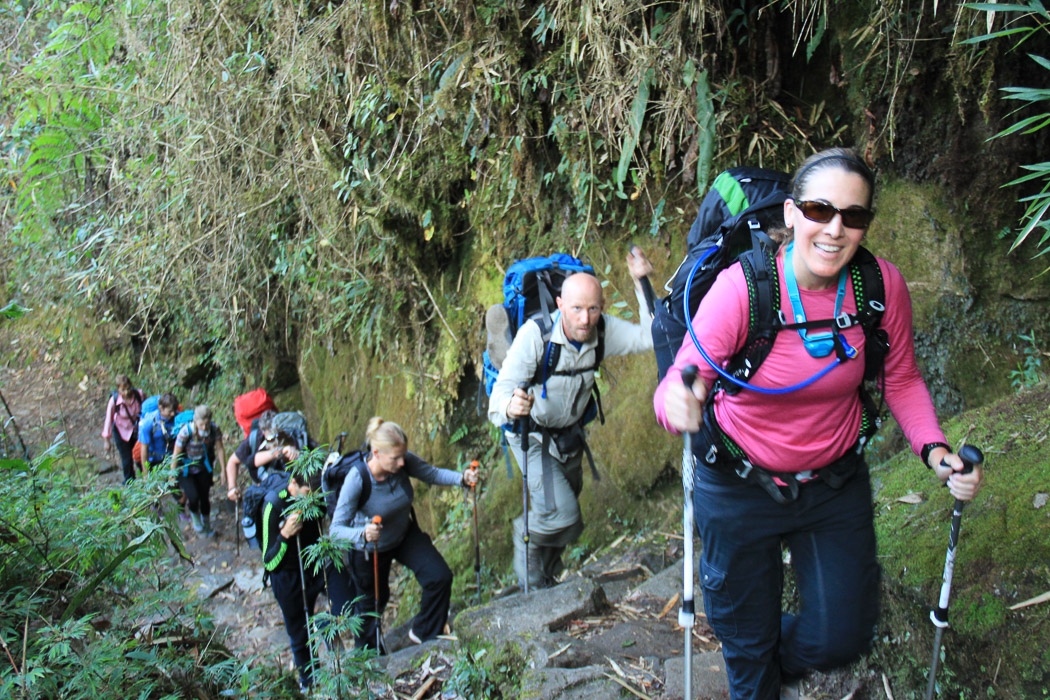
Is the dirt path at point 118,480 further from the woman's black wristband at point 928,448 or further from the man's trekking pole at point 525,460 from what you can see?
the woman's black wristband at point 928,448

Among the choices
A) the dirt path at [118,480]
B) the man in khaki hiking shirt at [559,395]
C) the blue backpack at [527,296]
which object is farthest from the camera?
the dirt path at [118,480]

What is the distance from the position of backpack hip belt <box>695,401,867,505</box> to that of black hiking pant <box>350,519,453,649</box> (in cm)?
364

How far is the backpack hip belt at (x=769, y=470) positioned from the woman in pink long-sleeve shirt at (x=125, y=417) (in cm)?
1050

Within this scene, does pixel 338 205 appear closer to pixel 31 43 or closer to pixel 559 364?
pixel 559 364

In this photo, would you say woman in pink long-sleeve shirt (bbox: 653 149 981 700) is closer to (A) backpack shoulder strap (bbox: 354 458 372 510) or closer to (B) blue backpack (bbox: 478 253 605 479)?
(B) blue backpack (bbox: 478 253 605 479)

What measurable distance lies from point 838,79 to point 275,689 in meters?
5.16

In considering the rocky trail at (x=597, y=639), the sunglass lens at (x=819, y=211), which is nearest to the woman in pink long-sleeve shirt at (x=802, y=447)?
the sunglass lens at (x=819, y=211)

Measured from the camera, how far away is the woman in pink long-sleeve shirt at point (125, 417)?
1111cm

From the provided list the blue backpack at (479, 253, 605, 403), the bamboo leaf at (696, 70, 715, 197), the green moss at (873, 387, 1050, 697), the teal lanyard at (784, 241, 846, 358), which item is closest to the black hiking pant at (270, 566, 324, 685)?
the blue backpack at (479, 253, 605, 403)

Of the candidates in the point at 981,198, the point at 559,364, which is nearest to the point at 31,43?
the point at 559,364

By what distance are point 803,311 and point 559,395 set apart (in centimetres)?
257

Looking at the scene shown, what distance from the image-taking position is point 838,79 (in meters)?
5.25

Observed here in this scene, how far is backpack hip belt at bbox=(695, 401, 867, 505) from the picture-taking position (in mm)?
2596

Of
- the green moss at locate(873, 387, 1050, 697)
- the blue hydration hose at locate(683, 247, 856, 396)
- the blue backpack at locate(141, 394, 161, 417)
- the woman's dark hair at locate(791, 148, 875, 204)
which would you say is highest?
the woman's dark hair at locate(791, 148, 875, 204)
